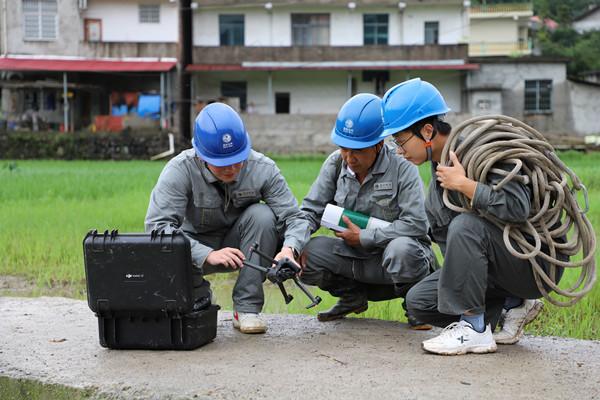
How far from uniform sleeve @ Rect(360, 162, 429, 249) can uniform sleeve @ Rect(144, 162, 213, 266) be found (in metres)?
0.84

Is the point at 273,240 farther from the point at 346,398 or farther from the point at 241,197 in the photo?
the point at 346,398

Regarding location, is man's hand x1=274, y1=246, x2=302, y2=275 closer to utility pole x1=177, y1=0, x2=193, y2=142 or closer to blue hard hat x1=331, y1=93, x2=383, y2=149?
blue hard hat x1=331, y1=93, x2=383, y2=149

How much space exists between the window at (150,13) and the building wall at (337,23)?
1.76 m

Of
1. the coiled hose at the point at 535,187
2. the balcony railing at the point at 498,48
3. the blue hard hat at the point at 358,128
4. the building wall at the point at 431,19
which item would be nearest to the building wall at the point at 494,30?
the balcony railing at the point at 498,48

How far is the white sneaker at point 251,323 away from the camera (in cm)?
404

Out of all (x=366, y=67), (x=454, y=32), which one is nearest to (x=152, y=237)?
(x=366, y=67)

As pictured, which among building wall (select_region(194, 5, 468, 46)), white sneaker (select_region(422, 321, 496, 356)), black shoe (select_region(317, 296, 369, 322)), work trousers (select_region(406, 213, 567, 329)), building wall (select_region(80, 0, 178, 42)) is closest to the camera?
work trousers (select_region(406, 213, 567, 329))

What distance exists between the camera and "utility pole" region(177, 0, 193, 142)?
103 ft

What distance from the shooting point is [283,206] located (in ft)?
13.7

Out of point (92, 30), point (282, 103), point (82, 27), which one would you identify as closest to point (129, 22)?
point (92, 30)

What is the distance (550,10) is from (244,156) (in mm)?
54872

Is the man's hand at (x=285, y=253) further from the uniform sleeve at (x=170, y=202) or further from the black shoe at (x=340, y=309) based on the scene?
the black shoe at (x=340, y=309)

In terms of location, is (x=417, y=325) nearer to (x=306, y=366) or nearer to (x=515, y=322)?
(x=515, y=322)

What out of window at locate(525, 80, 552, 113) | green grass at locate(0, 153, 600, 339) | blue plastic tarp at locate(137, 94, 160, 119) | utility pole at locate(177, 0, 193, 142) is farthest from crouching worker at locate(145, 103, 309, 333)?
window at locate(525, 80, 552, 113)
